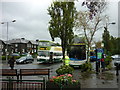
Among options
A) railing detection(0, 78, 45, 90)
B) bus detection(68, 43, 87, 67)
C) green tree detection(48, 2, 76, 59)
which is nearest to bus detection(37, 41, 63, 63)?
bus detection(68, 43, 87, 67)

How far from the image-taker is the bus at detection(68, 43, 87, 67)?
21.9m

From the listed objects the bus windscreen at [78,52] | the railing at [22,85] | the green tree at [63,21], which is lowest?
the railing at [22,85]

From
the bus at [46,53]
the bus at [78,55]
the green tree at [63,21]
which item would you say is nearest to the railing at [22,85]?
the green tree at [63,21]

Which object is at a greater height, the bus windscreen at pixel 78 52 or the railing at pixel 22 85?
the bus windscreen at pixel 78 52

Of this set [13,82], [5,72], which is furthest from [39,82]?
[5,72]

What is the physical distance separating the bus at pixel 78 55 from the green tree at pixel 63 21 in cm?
734

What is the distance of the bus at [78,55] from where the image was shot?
2188 centimetres

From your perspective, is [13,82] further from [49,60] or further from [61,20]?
[49,60]

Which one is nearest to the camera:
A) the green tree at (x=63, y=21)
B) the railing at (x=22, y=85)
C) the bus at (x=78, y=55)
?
the railing at (x=22, y=85)

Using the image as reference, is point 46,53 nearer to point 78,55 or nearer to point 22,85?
point 78,55

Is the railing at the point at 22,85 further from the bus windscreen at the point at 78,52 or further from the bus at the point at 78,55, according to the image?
the bus windscreen at the point at 78,52

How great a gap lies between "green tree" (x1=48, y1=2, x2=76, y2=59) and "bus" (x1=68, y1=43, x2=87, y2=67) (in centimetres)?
734

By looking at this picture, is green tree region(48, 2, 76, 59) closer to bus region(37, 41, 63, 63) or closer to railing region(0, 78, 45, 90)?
railing region(0, 78, 45, 90)

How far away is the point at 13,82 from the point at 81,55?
51.9 ft
